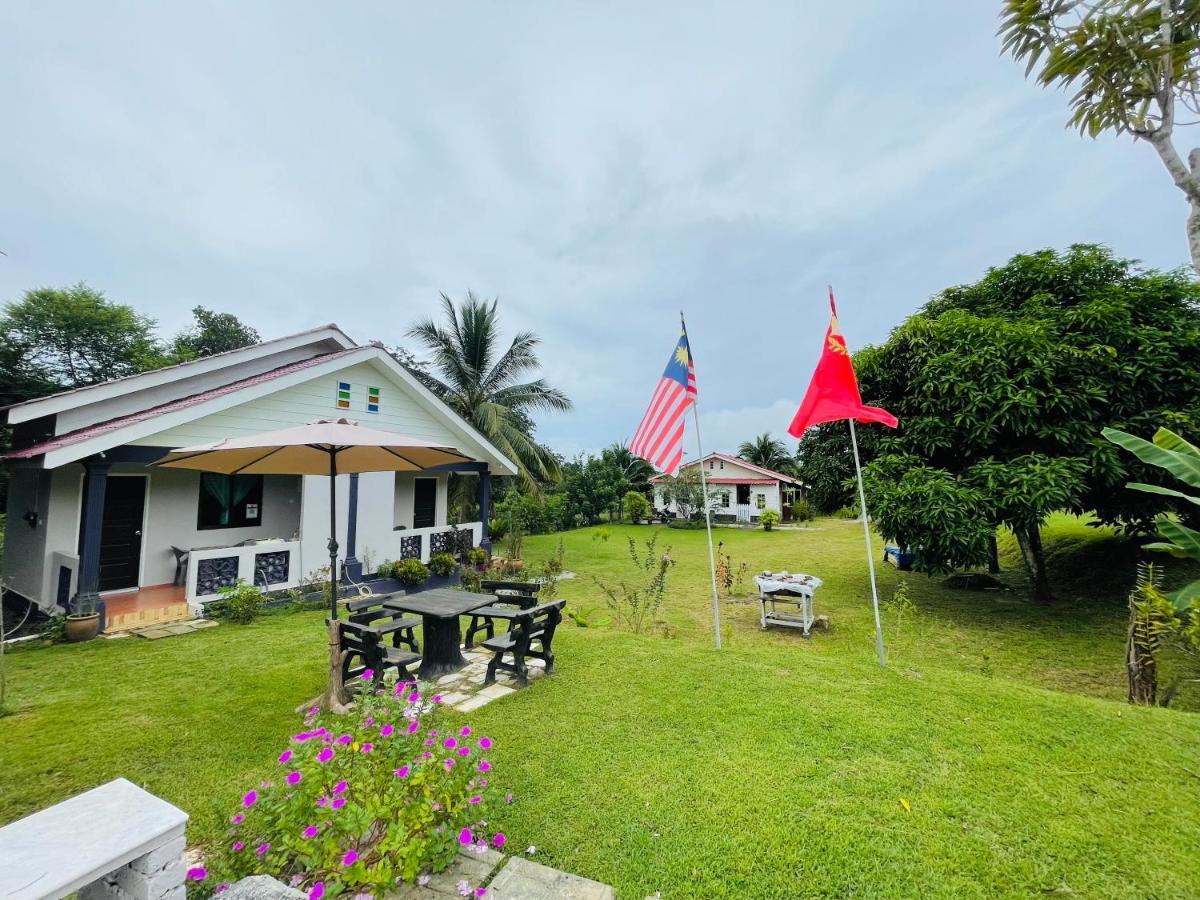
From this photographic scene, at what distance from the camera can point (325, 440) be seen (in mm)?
4348

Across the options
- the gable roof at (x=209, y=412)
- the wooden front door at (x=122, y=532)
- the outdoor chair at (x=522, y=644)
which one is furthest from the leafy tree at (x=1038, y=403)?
the wooden front door at (x=122, y=532)

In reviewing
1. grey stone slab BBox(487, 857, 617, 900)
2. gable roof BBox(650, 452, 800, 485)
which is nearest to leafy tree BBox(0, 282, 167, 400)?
grey stone slab BBox(487, 857, 617, 900)

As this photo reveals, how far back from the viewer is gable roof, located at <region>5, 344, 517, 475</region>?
6.91 metres

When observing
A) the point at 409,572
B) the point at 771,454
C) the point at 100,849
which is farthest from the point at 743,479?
the point at 100,849

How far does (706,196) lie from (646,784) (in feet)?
42.6

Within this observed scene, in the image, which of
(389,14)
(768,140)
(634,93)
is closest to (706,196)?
(768,140)

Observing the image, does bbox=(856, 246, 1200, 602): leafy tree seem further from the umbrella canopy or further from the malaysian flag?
the umbrella canopy

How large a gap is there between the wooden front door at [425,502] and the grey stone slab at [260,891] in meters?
12.8

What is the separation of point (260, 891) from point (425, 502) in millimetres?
13290

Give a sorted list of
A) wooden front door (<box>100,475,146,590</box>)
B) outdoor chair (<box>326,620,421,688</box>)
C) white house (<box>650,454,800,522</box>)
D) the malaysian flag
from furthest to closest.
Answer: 1. white house (<box>650,454,800,522</box>)
2. wooden front door (<box>100,475,146,590</box>)
3. the malaysian flag
4. outdoor chair (<box>326,620,421,688</box>)

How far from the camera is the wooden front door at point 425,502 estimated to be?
46.9 ft

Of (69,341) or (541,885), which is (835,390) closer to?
(541,885)

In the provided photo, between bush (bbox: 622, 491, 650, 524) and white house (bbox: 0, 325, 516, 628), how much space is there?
719 inches

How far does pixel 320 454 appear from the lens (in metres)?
5.42
